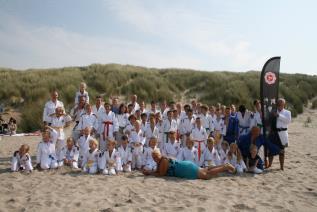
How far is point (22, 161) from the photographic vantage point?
757 cm

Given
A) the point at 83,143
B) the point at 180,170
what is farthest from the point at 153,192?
the point at 83,143

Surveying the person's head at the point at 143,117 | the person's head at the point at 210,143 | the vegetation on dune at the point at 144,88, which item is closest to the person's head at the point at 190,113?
the person's head at the point at 143,117

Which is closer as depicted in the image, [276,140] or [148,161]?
[148,161]

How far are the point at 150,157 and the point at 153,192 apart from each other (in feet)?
7.06

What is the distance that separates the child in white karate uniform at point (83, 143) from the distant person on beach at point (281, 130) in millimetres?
4207

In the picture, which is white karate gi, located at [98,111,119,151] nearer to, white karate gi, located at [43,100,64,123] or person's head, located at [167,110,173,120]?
white karate gi, located at [43,100,64,123]

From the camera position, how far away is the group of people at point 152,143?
772 centimetres

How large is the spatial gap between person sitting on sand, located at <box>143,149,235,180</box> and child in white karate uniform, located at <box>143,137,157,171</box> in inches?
18.5

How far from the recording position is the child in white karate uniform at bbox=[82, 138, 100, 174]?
7680mm

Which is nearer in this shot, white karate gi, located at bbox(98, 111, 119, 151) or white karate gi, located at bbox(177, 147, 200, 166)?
white karate gi, located at bbox(177, 147, 200, 166)

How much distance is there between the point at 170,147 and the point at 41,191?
3441 millimetres

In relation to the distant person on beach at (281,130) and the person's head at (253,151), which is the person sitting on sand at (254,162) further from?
the distant person on beach at (281,130)

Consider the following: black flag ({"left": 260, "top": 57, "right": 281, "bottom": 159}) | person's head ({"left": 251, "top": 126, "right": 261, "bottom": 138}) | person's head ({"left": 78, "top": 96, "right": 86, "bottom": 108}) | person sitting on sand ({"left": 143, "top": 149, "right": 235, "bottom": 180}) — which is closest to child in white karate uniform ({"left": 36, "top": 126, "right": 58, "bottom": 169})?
person's head ({"left": 78, "top": 96, "right": 86, "bottom": 108})

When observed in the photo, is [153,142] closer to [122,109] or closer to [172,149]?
[172,149]
